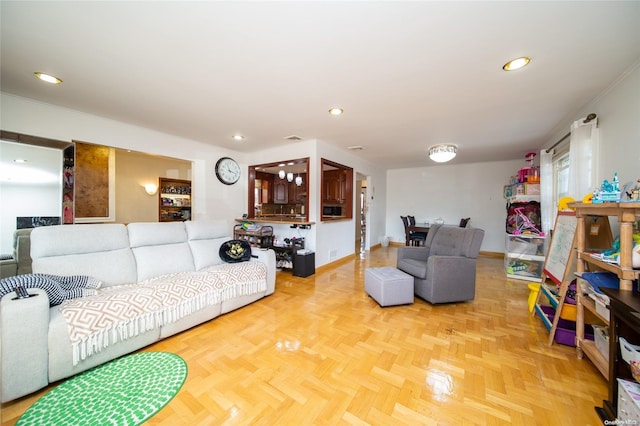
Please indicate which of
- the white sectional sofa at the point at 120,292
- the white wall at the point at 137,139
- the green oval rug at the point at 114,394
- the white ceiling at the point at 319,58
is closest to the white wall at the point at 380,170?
the white wall at the point at 137,139

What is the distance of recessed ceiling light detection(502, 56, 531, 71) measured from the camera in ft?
5.86

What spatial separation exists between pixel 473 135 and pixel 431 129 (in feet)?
2.84

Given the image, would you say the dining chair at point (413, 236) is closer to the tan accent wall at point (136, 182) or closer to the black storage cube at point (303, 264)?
the black storage cube at point (303, 264)

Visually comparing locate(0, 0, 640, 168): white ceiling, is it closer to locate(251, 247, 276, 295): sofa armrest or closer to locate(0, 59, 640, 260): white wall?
locate(0, 59, 640, 260): white wall

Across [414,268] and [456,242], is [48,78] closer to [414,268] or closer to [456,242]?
[414,268]

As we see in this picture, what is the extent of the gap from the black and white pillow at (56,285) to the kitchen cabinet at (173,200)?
4448mm

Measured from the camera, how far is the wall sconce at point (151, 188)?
18.1 feet

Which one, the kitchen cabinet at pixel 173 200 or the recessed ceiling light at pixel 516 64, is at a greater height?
the recessed ceiling light at pixel 516 64

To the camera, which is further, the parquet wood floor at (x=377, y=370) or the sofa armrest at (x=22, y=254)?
the sofa armrest at (x=22, y=254)

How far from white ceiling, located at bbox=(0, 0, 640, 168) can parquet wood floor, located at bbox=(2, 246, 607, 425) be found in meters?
2.37

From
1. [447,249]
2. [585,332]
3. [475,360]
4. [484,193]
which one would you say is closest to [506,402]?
[475,360]

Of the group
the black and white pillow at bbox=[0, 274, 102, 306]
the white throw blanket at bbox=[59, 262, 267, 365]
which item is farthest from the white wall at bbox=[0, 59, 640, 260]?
the black and white pillow at bbox=[0, 274, 102, 306]

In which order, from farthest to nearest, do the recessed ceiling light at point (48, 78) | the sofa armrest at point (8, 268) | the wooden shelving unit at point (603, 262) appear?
1. the sofa armrest at point (8, 268)
2. the recessed ceiling light at point (48, 78)
3. the wooden shelving unit at point (603, 262)

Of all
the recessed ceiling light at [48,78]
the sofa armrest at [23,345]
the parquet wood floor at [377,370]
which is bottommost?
the parquet wood floor at [377,370]
